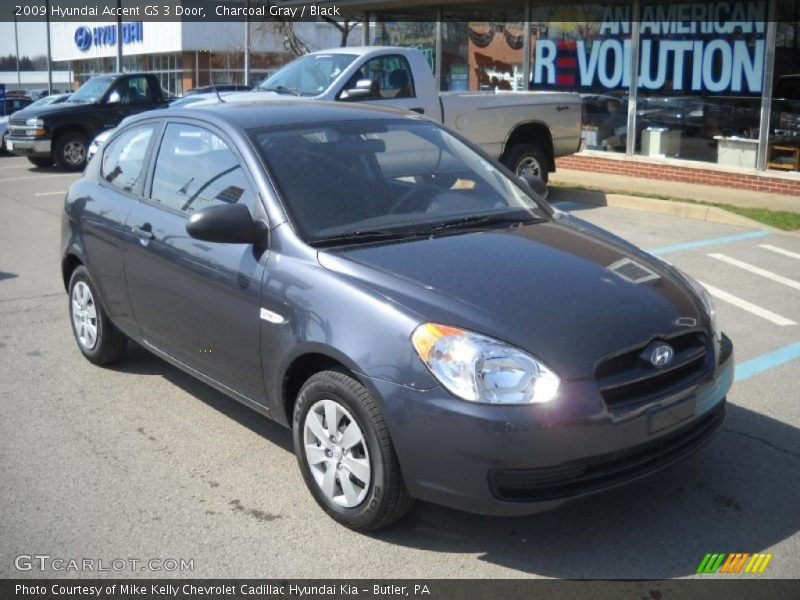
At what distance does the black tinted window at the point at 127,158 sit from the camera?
5.49 metres

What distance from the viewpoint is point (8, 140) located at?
1905 centimetres

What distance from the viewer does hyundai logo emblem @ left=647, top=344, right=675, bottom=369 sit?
3.69 metres

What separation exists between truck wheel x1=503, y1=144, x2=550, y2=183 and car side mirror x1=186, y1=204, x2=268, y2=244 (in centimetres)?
856

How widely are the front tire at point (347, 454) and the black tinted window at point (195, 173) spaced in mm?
1105

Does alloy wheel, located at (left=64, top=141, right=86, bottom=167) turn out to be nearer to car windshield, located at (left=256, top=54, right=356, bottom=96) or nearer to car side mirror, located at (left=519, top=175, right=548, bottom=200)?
car windshield, located at (left=256, top=54, right=356, bottom=96)

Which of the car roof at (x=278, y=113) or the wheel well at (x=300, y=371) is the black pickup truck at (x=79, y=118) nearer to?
the car roof at (x=278, y=113)

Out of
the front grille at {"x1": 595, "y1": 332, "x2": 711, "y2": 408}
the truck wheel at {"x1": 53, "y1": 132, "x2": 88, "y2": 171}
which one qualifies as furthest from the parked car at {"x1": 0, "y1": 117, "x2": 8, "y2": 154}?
the front grille at {"x1": 595, "y1": 332, "x2": 711, "y2": 408}

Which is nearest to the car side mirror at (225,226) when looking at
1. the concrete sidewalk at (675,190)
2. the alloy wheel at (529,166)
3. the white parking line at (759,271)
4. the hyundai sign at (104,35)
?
the white parking line at (759,271)

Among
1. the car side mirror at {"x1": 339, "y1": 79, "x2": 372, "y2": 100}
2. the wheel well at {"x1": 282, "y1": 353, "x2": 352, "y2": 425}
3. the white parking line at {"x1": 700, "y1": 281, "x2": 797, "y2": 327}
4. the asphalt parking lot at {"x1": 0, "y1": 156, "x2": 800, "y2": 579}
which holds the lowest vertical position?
the asphalt parking lot at {"x1": 0, "y1": 156, "x2": 800, "y2": 579}

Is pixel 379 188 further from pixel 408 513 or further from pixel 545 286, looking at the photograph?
pixel 408 513

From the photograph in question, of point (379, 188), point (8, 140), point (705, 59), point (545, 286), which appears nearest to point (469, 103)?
point (705, 59)

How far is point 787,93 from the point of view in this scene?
44.1ft

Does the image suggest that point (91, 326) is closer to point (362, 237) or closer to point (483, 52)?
point (362, 237)

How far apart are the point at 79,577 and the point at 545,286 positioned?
7.17 feet
